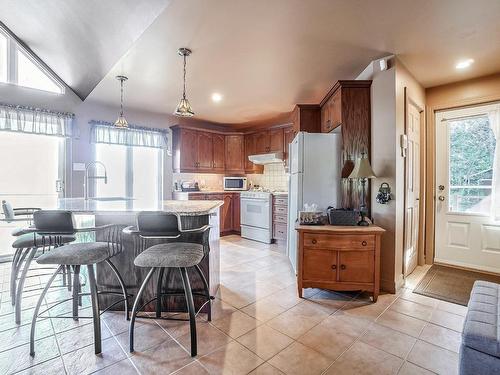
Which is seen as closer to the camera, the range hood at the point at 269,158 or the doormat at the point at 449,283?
the doormat at the point at 449,283

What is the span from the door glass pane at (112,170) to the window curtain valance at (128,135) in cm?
17

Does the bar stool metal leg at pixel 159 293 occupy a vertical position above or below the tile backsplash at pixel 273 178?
below

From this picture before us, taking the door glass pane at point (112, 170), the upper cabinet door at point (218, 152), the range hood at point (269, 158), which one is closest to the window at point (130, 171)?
the door glass pane at point (112, 170)

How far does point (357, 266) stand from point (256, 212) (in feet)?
8.88

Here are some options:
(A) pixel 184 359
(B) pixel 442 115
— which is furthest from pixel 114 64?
(B) pixel 442 115

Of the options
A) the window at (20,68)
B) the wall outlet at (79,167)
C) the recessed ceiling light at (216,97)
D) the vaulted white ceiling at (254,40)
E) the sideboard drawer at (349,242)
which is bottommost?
the sideboard drawer at (349,242)

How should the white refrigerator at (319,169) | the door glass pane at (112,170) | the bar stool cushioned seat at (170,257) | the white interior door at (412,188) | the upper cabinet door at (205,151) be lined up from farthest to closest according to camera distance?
the upper cabinet door at (205,151) → the door glass pane at (112,170) → the white refrigerator at (319,169) → the white interior door at (412,188) → the bar stool cushioned seat at (170,257)

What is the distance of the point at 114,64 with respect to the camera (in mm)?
2879

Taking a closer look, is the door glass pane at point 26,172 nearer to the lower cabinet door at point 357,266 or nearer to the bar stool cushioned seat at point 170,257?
the bar stool cushioned seat at point 170,257

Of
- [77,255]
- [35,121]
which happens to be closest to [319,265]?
[77,255]

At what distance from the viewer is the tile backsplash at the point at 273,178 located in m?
5.55

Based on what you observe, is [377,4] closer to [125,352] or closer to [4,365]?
[125,352]

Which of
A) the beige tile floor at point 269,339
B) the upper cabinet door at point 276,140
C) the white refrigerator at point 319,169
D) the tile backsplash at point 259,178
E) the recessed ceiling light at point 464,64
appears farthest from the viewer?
the tile backsplash at point 259,178

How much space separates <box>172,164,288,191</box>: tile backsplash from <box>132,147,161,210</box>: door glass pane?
40 centimetres
